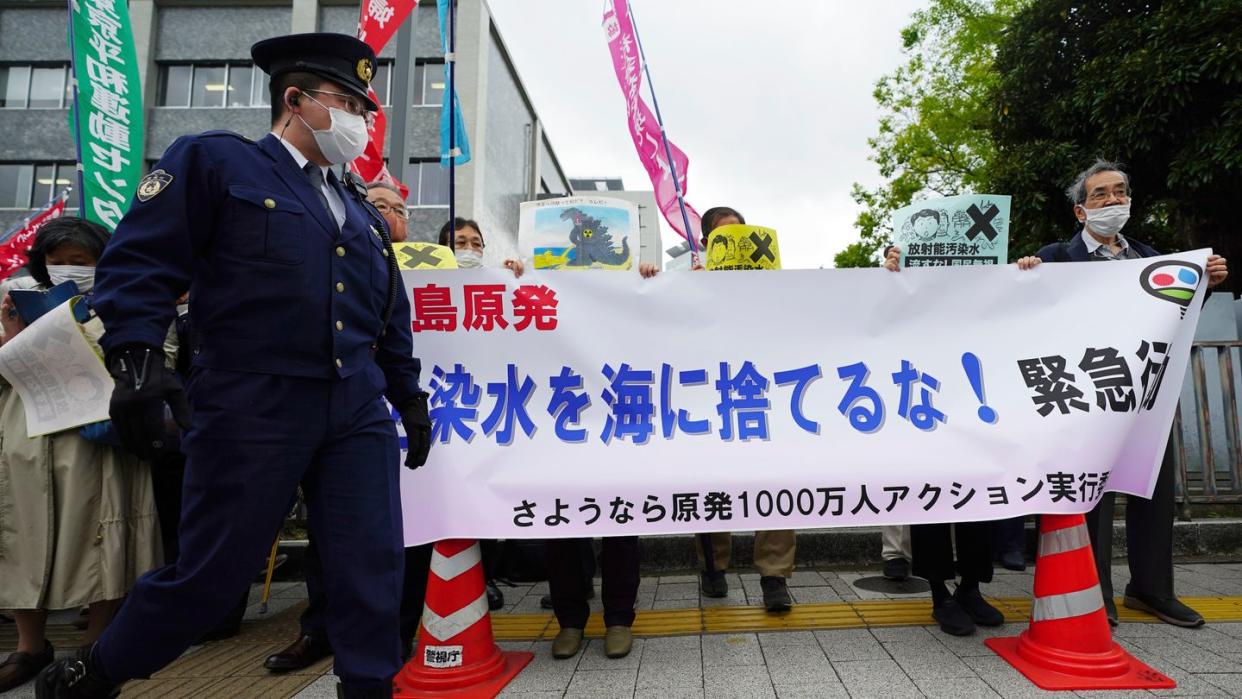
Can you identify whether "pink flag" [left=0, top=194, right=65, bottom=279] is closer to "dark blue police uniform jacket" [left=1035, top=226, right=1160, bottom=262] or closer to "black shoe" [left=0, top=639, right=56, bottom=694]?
"black shoe" [left=0, top=639, right=56, bottom=694]

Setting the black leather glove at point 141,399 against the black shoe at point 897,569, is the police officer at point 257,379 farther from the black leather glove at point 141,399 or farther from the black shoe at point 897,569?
the black shoe at point 897,569

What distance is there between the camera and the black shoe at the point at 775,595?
3559 millimetres

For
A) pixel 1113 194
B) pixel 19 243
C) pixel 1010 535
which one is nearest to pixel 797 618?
pixel 1010 535

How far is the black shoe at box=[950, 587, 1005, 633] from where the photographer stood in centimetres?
330

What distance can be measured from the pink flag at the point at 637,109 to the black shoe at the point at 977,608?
2782 mm

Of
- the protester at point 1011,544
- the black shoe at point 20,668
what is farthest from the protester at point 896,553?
the black shoe at point 20,668

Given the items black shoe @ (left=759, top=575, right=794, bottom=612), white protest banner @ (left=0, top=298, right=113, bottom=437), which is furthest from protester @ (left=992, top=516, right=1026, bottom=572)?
white protest banner @ (left=0, top=298, right=113, bottom=437)

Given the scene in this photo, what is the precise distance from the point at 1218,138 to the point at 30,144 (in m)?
29.7

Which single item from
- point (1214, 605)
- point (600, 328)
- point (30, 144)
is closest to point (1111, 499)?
point (1214, 605)

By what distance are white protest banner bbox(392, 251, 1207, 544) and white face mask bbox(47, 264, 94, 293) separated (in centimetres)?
145

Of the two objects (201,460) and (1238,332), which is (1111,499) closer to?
(201,460)

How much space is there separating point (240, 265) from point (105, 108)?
3874 millimetres

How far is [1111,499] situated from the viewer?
333 centimetres

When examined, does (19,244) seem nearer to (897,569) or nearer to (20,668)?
(20,668)
